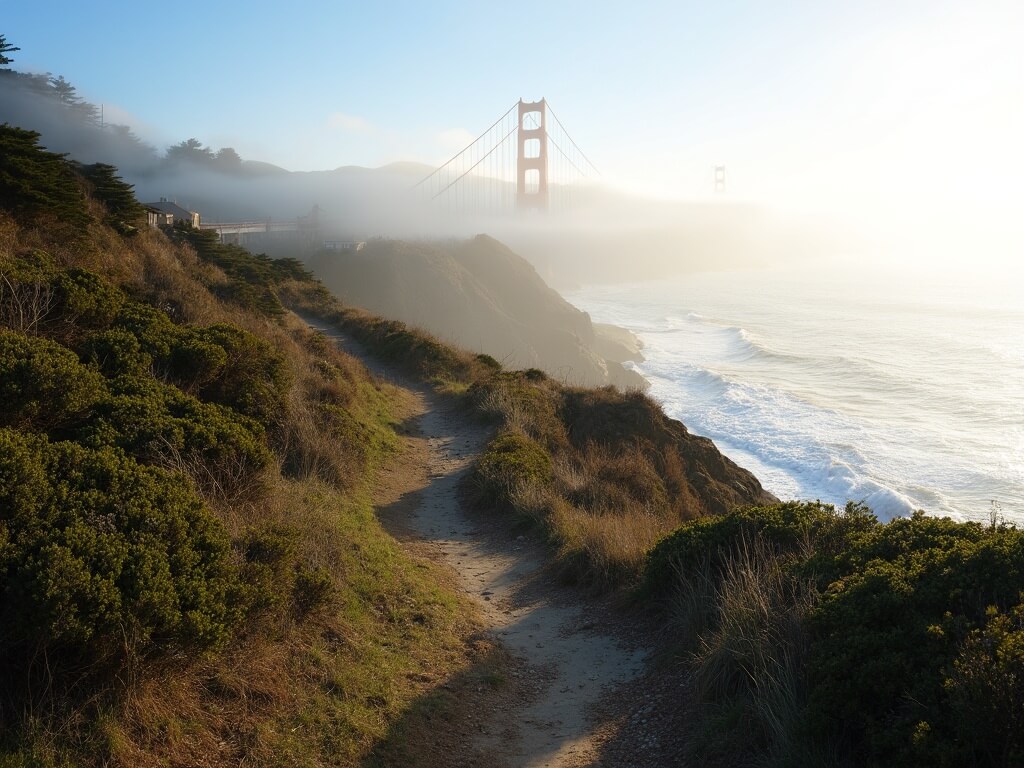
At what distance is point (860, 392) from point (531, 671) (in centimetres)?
3470

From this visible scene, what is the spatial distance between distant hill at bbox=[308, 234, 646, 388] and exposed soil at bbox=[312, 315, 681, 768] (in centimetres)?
3492

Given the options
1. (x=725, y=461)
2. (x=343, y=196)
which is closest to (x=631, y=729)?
(x=725, y=461)

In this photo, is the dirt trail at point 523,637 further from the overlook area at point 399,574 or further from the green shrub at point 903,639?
the green shrub at point 903,639

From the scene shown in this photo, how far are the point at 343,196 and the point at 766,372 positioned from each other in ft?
297

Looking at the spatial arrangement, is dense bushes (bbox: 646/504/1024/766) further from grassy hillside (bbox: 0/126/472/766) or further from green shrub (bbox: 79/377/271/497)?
green shrub (bbox: 79/377/271/497)

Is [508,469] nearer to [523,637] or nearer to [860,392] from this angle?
[523,637]

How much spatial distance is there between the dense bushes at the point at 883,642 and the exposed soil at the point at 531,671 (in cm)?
53

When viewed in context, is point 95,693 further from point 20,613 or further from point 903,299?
point 903,299

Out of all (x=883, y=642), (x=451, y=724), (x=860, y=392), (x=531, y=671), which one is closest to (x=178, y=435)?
(x=451, y=724)

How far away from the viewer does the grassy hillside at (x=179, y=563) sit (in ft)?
11.7

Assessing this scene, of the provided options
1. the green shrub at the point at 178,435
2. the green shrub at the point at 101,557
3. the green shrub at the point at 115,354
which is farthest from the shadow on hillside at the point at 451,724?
the green shrub at the point at 115,354

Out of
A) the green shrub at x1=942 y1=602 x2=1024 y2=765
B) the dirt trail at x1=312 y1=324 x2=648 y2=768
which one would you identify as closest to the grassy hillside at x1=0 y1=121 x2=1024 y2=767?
the green shrub at x1=942 y1=602 x2=1024 y2=765

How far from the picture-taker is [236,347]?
9492 millimetres

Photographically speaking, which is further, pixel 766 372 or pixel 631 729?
pixel 766 372
